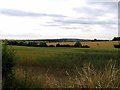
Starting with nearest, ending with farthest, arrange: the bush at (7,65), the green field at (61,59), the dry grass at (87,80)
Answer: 1. the dry grass at (87,80)
2. the bush at (7,65)
3. the green field at (61,59)

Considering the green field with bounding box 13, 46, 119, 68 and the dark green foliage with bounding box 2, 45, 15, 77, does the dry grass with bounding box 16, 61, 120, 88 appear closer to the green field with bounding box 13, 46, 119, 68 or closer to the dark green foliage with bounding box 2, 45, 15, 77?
the dark green foliage with bounding box 2, 45, 15, 77

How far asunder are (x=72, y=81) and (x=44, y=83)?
89cm

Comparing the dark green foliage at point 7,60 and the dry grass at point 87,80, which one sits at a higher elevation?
the dark green foliage at point 7,60

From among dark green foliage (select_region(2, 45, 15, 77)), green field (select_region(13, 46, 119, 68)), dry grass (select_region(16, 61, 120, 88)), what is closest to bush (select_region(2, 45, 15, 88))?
dark green foliage (select_region(2, 45, 15, 77))

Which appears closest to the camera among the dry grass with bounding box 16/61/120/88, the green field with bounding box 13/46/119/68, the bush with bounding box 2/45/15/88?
the dry grass with bounding box 16/61/120/88

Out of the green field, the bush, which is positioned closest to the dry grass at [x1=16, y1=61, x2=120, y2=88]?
the bush

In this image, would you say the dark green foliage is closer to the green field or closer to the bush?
the bush

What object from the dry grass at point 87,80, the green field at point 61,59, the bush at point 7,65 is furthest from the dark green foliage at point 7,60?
the green field at point 61,59

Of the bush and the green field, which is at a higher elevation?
the bush

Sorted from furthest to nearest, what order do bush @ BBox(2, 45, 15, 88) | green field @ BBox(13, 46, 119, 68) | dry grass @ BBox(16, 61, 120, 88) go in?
green field @ BBox(13, 46, 119, 68) → bush @ BBox(2, 45, 15, 88) → dry grass @ BBox(16, 61, 120, 88)

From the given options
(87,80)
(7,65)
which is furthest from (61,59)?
(87,80)

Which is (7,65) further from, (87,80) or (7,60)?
(87,80)

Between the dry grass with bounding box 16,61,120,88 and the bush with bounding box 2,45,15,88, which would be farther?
the bush with bounding box 2,45,15,88

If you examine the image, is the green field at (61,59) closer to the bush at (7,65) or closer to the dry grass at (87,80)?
the bush at (7,65)
